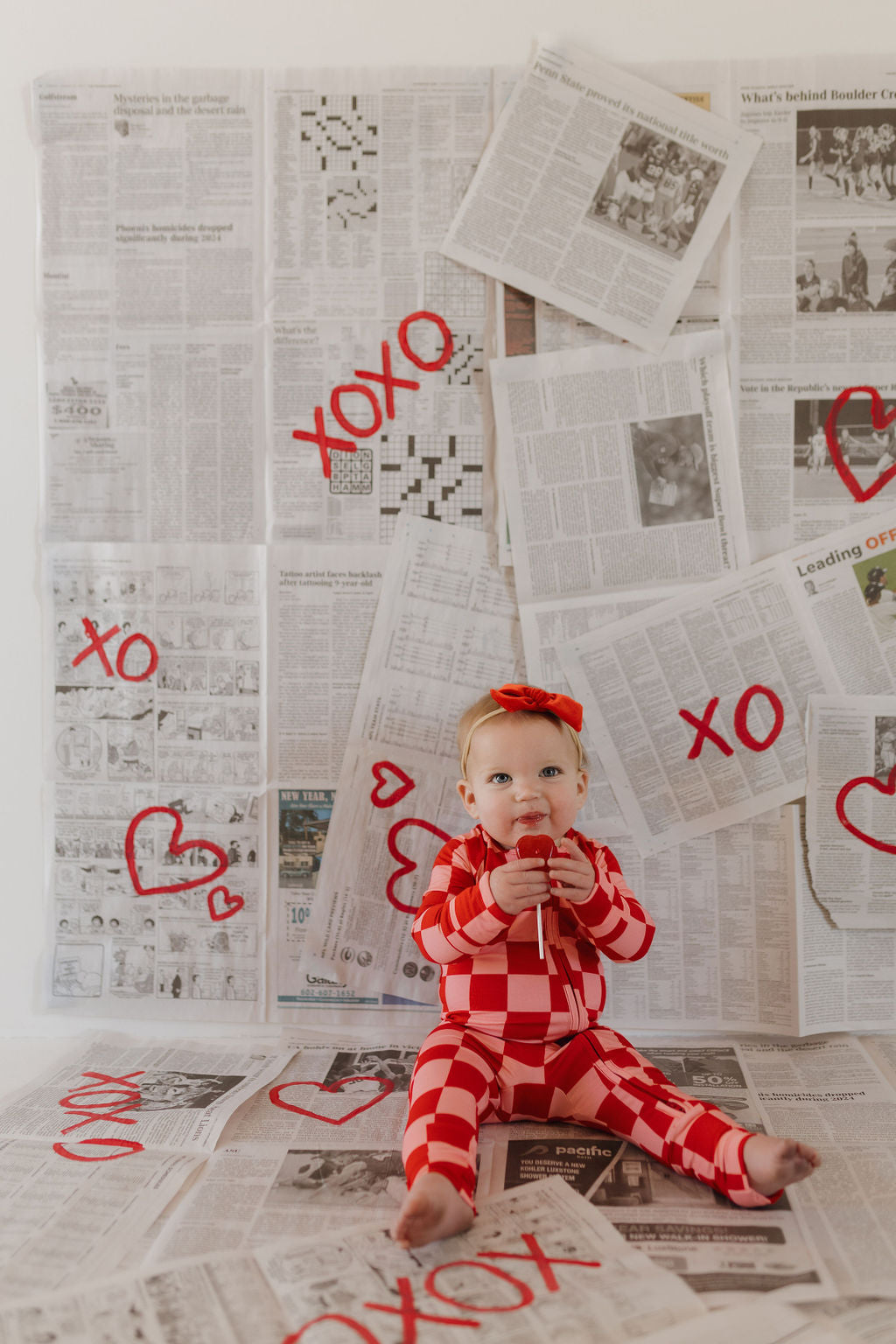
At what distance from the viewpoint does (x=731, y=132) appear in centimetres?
128

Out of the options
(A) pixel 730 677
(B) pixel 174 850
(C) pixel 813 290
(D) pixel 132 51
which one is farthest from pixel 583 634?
(D) pixel 132 51

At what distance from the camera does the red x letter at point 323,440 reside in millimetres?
1339

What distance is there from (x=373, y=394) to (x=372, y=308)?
0.12m

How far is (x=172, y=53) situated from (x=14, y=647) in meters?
0.86

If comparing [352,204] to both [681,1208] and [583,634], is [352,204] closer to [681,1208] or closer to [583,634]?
[583,634]

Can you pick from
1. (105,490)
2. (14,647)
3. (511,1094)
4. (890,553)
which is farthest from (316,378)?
(511,1094)

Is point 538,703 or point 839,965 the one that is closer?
point 538,703

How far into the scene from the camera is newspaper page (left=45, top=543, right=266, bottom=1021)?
1.37m

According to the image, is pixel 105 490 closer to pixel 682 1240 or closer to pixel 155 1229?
pixel 155 1229

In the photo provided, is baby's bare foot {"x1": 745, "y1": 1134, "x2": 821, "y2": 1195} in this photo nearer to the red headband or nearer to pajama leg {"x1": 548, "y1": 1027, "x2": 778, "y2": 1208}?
pajama leg {"x1": 548, "y1": 1027, "x2": 778, "y2": 1208}

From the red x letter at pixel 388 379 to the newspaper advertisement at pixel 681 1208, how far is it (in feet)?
3.10

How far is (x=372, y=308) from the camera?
1327 mm

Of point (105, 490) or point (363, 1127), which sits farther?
point (105, 490)

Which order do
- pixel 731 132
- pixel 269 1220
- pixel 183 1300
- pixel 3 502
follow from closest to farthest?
pixel 183 1300 < pixel 269 1220 < pixel 731 132 < pixel 3 502
